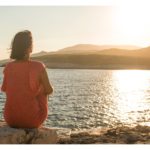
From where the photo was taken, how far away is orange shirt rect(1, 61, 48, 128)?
520cm

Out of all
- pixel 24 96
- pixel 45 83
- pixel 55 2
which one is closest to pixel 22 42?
pixel 45 83

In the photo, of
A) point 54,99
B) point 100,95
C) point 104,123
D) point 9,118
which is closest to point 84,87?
point 100,95

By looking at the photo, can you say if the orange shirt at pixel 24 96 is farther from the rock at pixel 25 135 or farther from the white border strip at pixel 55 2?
the white border strip at pixel 55 2

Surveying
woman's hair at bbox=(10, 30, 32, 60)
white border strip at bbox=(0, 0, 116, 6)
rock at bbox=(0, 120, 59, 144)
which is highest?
white border strip at bbox=(0, 0, 116, 6)

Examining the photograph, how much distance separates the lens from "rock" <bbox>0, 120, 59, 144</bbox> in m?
5.12

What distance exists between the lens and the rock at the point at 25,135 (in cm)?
512

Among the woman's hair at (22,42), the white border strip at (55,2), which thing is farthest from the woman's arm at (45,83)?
the white border strip at (55,2)

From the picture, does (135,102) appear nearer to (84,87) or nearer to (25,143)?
(84,87)

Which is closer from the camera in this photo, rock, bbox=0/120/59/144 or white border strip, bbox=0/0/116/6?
rock, bbox=0/120/59/144

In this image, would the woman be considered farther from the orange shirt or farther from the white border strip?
the white border strip

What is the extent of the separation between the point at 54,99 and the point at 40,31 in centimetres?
1154

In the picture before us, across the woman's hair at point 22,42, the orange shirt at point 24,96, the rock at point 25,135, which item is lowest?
the rock at point 25,135

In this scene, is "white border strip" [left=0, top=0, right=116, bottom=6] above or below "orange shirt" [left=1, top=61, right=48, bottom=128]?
above

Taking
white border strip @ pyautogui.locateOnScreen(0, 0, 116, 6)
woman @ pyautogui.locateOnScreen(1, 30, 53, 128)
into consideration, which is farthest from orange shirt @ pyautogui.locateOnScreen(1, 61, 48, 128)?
white border strip @ pyautogui.locateOnScreen(0, 0, 116, 6)
